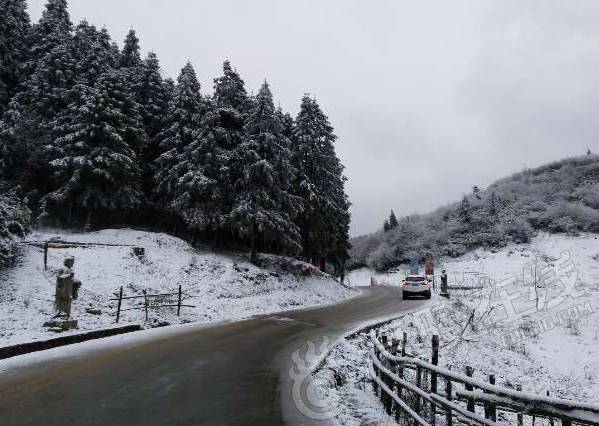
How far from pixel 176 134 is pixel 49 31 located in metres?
17.9

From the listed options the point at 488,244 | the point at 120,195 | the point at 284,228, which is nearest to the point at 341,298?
the point at 284,228

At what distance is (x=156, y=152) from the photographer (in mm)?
40156

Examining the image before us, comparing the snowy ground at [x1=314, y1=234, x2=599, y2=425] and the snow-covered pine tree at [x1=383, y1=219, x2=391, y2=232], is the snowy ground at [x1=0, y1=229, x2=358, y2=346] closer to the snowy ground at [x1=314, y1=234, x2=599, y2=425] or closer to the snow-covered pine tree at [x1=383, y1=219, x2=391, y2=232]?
the snowy ground at [x1=314, y1=234, x2=599, y2=425]

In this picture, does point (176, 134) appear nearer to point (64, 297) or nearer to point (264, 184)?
point (264, 184)

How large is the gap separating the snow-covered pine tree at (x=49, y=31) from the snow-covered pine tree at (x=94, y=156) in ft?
25.7

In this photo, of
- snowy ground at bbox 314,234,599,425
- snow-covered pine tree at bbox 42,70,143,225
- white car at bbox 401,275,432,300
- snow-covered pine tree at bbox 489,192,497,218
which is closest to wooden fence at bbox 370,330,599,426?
snowy ground at bbox 314,234,599,425

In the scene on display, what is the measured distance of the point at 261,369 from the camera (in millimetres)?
11000

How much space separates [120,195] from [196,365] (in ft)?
84.6

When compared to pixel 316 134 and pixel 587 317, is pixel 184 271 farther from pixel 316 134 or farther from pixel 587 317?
pixel 587 317

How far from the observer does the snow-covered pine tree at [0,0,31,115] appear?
41031mm

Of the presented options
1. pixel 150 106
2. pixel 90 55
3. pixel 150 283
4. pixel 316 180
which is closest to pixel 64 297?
pixel 150 283

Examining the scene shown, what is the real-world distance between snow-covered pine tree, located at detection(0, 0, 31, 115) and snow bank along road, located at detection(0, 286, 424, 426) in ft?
117

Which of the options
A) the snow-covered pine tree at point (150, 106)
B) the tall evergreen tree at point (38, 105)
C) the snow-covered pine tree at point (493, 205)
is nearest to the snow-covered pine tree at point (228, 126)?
the snow-covered pine tree at point (150, 106)

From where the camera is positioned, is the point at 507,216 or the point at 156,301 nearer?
the point at 156,301
